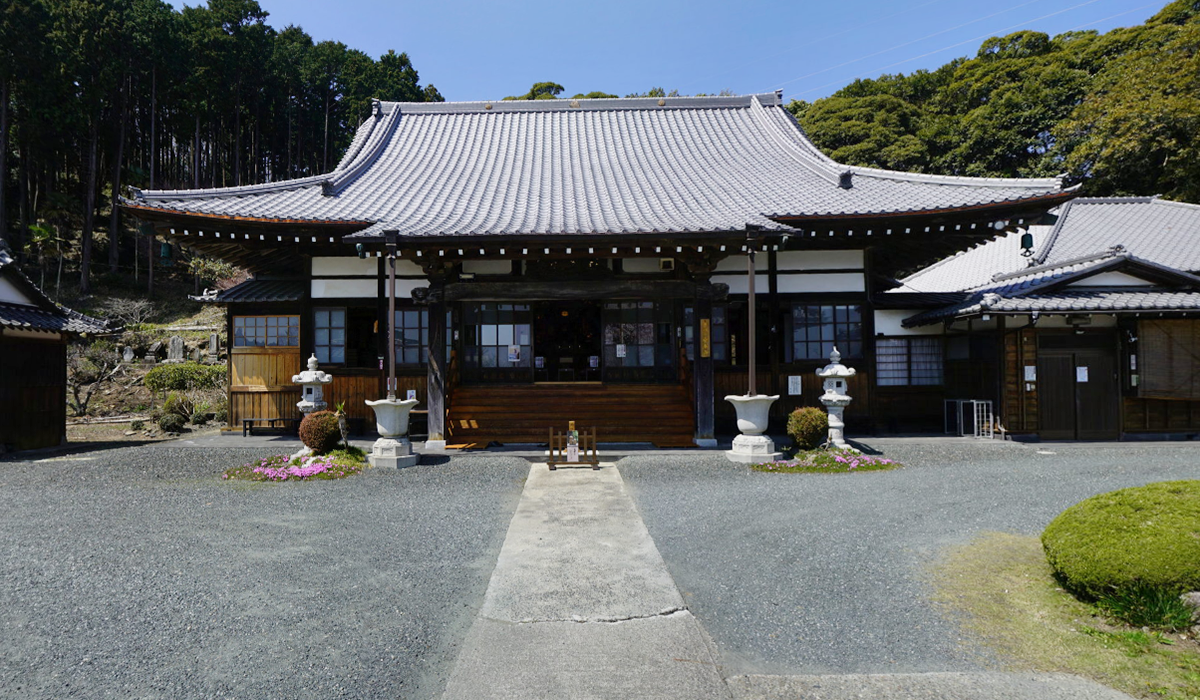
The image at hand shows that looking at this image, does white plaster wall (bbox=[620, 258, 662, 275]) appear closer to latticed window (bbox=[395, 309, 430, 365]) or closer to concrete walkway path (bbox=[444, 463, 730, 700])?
latticed window (bbox=[395, 309, 430, 365])

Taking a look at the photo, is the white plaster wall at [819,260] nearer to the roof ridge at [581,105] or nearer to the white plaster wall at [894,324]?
the white plaster wall at [894,324]

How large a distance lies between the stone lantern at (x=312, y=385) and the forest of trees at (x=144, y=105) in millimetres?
26093

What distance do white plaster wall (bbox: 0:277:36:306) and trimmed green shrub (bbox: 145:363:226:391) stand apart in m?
6.50

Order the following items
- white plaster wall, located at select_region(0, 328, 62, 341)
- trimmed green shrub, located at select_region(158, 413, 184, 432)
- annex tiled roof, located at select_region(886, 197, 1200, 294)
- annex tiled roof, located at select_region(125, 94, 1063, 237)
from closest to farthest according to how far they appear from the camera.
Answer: annex tiled roof, located at select_region(125, 94, 1063, 237) → white plaster wall, located at select_region(0, 328, 62, 341) → trimmed green shrub, located at select_region(158, 413, 184, 432) → annex tiled roof, located at select_region(886, 197, 1200, 294)

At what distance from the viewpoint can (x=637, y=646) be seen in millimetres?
3258

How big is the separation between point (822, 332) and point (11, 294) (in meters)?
16.9

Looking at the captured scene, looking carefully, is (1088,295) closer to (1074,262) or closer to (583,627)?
(1074,262)

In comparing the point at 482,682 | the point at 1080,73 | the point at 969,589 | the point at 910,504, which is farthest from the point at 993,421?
the point at 1080,73

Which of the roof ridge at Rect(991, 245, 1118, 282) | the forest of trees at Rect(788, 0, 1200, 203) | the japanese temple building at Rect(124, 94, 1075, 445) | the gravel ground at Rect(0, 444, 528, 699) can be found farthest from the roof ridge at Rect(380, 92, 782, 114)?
the forest of trees at Rect(788, 0, 1200, 203)

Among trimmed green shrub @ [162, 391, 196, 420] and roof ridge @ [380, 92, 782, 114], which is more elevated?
roof ridge @ [380, 92, 782, 114]

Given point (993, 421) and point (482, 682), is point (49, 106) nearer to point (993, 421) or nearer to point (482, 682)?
point (482, 682)

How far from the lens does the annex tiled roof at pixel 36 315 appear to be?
1048 cm

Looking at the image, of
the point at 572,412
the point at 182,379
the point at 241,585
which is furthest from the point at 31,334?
the point at 241,585

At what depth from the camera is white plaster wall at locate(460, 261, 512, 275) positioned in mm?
11180
